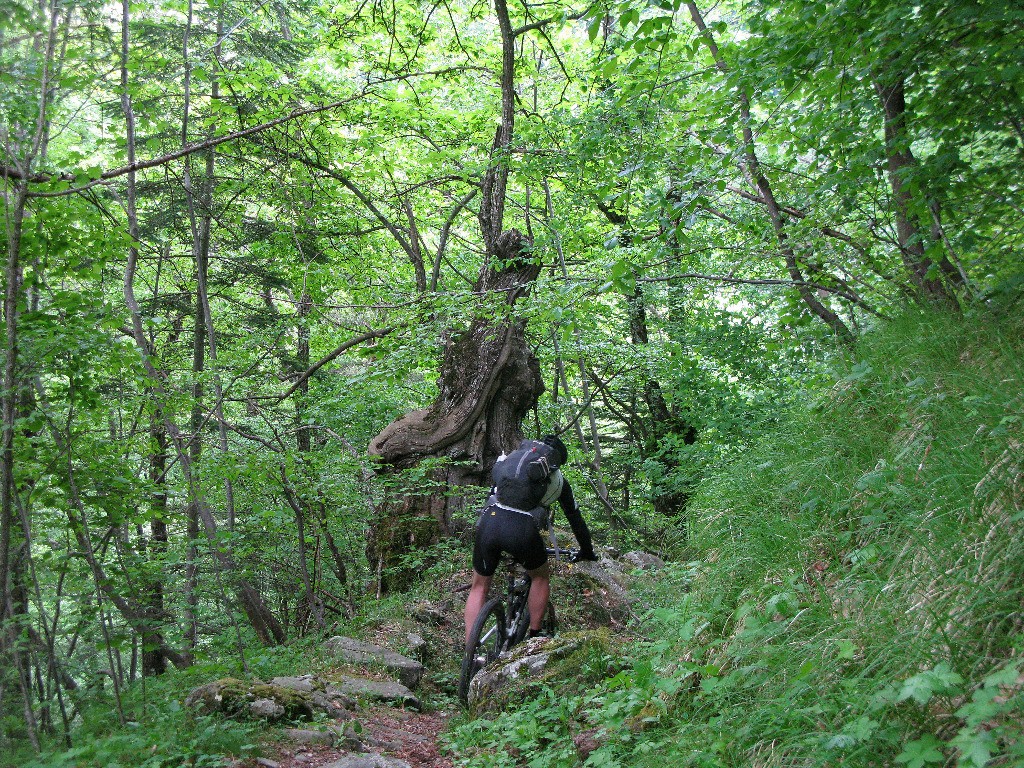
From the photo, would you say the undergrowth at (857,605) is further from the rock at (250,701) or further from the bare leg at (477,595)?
the bare leg at (477,595)

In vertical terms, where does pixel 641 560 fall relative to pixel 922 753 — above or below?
below

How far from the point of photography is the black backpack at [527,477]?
5699mm

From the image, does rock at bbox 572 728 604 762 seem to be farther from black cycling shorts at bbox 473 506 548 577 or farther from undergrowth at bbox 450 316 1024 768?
black cycling shorts at bbox 473 506 548 577

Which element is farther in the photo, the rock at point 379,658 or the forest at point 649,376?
the rock at point 379,658

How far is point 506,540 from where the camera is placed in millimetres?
5746

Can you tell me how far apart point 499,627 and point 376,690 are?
112 cm

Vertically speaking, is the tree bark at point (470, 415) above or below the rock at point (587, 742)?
above

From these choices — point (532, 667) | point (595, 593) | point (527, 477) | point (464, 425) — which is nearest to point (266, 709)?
point (532, 667)

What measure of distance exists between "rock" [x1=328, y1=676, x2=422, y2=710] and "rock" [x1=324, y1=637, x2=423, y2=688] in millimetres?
309

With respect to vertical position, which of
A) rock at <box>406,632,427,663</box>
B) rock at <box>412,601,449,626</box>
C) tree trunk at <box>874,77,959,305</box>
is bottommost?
rock at <box>406,632,427,663</box>

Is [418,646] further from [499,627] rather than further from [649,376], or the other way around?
[649,376]

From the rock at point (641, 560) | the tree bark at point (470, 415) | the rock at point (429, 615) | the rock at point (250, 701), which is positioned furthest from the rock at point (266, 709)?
the rock at point (641, 560)

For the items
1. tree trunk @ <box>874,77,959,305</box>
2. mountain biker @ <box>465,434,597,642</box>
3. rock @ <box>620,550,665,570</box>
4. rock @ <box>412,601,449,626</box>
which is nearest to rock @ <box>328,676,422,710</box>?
mountain biker @ <box>465,434,597,642</box>

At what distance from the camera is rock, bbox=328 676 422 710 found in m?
5.51
